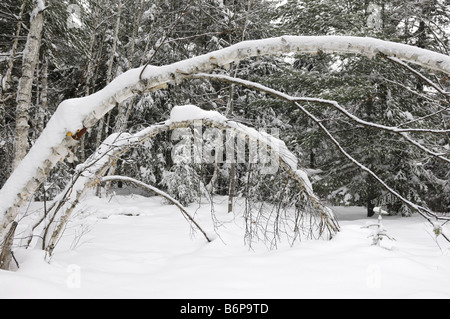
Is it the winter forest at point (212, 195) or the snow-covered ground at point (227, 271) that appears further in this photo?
the snow-covered ground at point (227, 271)

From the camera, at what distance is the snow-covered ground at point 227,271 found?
96.7 inches

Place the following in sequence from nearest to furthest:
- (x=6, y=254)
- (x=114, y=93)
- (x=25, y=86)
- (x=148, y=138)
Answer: (x=114, y=93)
(x=6, y=254)
(x=148, y=138)
(x=25, y=86)

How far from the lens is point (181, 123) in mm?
2988

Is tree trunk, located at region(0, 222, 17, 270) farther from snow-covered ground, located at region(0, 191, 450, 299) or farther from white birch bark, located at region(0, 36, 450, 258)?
white birch bark, located at region(0, 36, 450, 258)

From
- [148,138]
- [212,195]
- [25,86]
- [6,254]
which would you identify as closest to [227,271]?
[212,195]

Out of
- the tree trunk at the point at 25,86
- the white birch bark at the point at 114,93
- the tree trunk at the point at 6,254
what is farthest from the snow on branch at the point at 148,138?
the tree trunk at the point at 25,86

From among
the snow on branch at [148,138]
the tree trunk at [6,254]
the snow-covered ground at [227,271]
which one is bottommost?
the snow-covered ground at [227,271]

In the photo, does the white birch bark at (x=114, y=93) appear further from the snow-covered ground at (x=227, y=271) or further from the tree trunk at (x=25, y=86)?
the tree trunk at (x=25, y=86)

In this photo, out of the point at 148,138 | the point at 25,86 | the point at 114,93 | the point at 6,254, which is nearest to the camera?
the point at 114,93

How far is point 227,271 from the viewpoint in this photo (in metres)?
3.21

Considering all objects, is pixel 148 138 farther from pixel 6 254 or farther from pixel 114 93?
pixel 6 254

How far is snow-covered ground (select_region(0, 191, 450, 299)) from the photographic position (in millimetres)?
2457
